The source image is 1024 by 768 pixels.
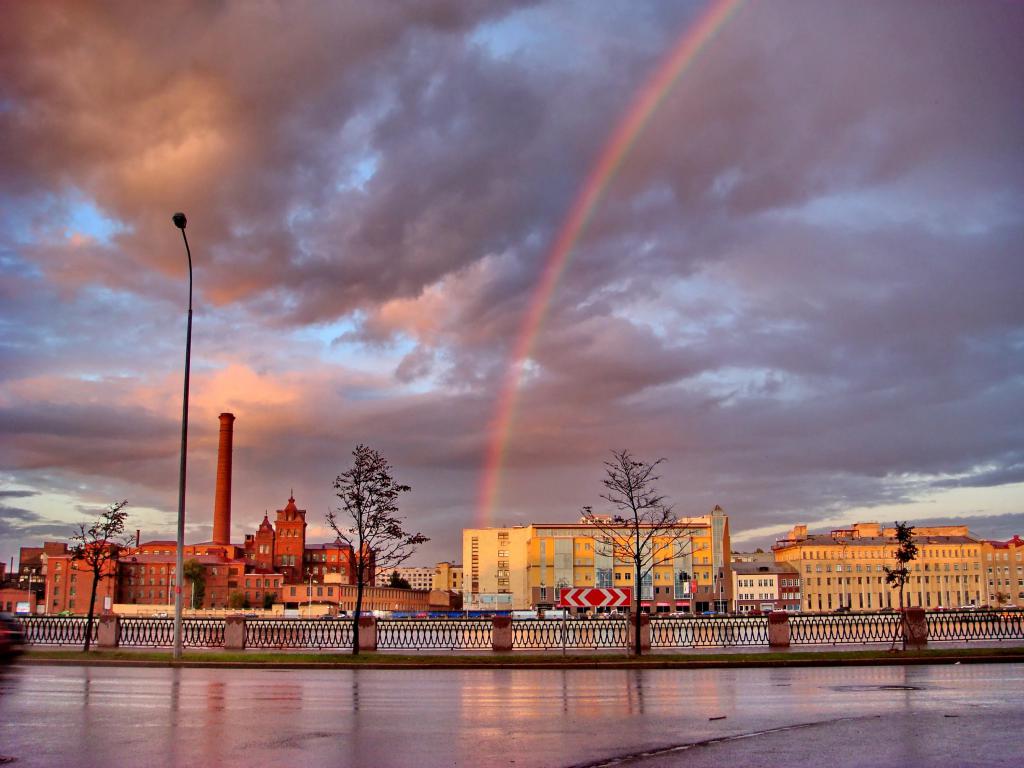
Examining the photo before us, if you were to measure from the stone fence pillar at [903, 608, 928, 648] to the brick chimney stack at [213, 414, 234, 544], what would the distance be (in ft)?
492

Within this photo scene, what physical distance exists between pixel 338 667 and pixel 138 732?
1652 cm

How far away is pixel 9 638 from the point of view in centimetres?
2019

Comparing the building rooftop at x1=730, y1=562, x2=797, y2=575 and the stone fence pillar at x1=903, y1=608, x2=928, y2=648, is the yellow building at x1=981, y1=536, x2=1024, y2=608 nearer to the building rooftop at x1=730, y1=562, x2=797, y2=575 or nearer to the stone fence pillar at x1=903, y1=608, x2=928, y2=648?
the building rooftop at x1=730, y1=562, x2=797, y2=575

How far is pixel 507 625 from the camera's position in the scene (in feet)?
126

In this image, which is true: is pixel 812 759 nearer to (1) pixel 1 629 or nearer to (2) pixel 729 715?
(2) pixel 729 715

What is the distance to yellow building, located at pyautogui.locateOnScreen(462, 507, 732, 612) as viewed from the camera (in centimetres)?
15250

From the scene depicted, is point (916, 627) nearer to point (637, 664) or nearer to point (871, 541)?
point (637, 664)

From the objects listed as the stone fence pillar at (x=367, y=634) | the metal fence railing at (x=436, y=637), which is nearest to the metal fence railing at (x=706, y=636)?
the metal fence railing at (x=436, y=637)

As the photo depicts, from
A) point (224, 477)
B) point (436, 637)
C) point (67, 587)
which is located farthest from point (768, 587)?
point (436, 637)

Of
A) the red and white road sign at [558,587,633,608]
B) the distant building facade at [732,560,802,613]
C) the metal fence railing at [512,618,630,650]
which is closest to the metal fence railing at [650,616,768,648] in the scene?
the metal fence railing at [512,618,630,650]

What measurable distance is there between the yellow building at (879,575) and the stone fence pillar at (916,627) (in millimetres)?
156660

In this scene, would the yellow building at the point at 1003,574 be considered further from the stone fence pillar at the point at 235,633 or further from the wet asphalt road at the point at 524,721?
the wet asphalt road at the point at 524,721

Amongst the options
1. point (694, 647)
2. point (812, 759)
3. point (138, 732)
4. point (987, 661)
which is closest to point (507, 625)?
point (694, 647)

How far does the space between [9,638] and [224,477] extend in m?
157
